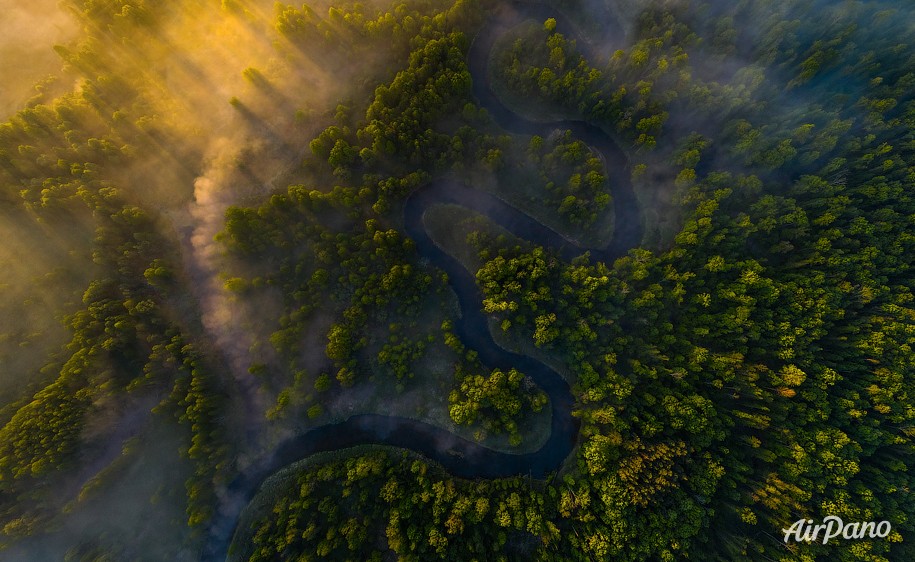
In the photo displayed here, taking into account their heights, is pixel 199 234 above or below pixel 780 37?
below

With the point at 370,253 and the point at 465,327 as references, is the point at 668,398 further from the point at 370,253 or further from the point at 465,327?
the point at 370,253

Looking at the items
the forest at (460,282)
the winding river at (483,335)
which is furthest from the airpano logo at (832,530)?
the winding river at (483,335)

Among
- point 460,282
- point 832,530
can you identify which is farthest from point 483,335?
point 832,530

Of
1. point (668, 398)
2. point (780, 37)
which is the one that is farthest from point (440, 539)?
point (780, 37)

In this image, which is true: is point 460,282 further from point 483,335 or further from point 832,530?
point 832,530

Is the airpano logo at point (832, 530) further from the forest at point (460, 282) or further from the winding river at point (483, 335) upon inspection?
the winding river at point (483, 335)

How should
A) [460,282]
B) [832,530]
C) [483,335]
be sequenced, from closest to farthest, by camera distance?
[832,530] < [483,335] < [460,282]
